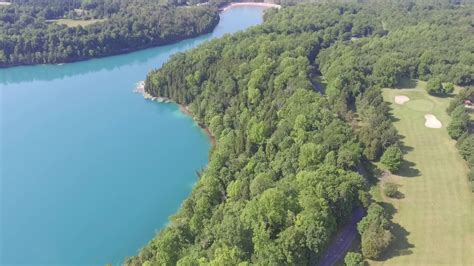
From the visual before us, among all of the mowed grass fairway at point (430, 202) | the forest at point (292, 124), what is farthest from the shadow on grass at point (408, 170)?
the forest at point (292, 124)

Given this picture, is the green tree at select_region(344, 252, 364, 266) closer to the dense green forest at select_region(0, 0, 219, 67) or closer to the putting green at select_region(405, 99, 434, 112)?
the putting green at select_region(405, 99, 434, 112)

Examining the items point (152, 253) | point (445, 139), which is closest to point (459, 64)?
point (445, 139)

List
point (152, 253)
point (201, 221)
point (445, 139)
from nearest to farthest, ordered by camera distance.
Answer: point (152, 253) < point (201, 221) < point (445, 139)

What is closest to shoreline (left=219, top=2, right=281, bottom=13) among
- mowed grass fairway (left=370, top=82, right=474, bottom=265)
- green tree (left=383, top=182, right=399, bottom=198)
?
mowed grass fairway (left=370, top=82, right=474, bottom=265)

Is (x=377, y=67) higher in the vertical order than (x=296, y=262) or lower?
higher

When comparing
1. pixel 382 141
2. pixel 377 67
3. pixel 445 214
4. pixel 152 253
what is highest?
pixel 377 67

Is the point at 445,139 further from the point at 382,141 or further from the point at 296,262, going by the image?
the point at 296,262

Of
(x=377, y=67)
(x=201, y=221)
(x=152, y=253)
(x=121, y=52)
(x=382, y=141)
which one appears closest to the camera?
(x=152, y=253)
